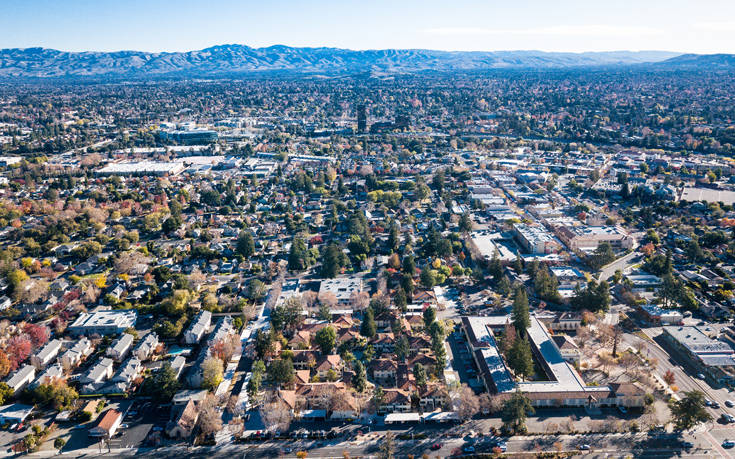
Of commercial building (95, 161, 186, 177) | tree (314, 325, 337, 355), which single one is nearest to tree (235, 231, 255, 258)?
tree (314, 325, 337, 355)

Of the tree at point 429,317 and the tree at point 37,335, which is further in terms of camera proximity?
the tree at point 429,317

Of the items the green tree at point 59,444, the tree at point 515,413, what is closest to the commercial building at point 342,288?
the tree at point 515,413

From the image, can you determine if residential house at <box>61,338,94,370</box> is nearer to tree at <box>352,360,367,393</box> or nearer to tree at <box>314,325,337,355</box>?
tree at <box>314,325,337,355</box>

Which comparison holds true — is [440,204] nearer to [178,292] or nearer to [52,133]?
[178,292]

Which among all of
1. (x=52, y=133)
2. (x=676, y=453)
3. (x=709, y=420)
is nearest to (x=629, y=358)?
(x=709, y=420)

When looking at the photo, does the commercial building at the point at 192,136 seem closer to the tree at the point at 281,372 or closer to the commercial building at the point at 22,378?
the commercial building at the point at 22,378

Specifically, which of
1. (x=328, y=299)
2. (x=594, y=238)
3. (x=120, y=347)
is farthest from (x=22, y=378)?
(x=594, y=238)

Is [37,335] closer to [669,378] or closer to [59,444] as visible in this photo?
[59,444]
